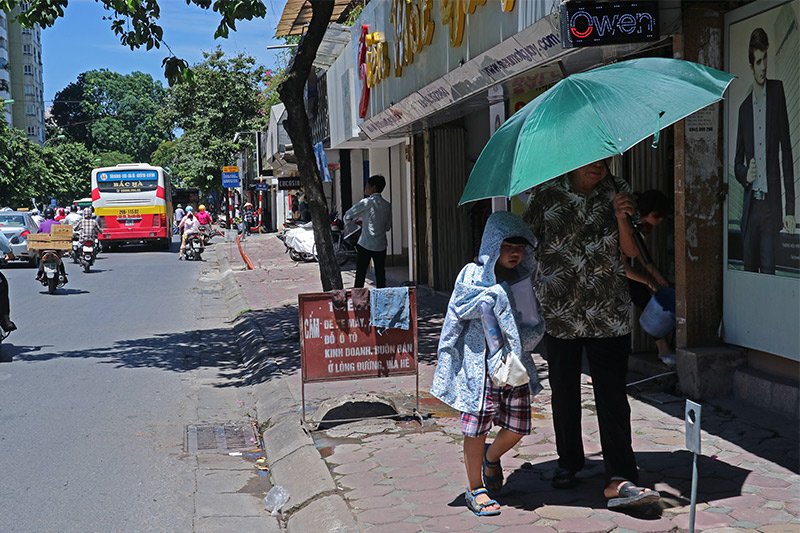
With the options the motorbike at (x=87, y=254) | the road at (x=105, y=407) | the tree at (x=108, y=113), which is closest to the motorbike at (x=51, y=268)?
the road at (x=105, y=407)

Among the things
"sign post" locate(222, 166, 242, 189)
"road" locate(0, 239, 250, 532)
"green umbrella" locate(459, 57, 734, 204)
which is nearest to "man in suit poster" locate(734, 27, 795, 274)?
"green umbrella" locate(459, 57, 734, 204)

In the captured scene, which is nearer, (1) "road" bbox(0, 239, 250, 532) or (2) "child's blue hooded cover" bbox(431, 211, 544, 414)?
(2) "child's blue hooded cover" bbox(431, 211, 544, 414)

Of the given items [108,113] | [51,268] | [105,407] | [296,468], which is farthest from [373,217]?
[108,113]

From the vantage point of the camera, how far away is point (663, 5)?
21.9 feet

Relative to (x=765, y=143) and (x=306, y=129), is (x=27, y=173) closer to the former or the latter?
(x=306, y=129)

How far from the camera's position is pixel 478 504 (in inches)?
189

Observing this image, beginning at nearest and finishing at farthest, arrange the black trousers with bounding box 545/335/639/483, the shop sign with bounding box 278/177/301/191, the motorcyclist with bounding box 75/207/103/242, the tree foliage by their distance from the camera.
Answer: the black trousers with bounding box 545/335/639/483 < the motorcyclist with bounding box 75/207/103/242 < the shop sign with bounding box 278/177/301/191 < the tree foliage

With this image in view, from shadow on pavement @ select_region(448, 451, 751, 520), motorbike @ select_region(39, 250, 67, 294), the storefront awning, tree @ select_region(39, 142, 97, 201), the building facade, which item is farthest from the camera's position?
the building facade

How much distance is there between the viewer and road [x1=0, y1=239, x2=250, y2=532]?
221 inches

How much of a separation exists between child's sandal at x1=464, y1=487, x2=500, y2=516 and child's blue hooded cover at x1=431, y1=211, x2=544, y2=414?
481mm

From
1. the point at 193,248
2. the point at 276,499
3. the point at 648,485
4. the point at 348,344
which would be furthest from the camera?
the point at 193,248

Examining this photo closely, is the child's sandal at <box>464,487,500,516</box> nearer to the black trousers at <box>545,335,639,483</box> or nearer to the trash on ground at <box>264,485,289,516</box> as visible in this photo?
the black trousers at <box>545,335,639,483</box>

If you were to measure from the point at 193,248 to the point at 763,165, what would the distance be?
25.3 metres

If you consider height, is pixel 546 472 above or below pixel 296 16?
below
